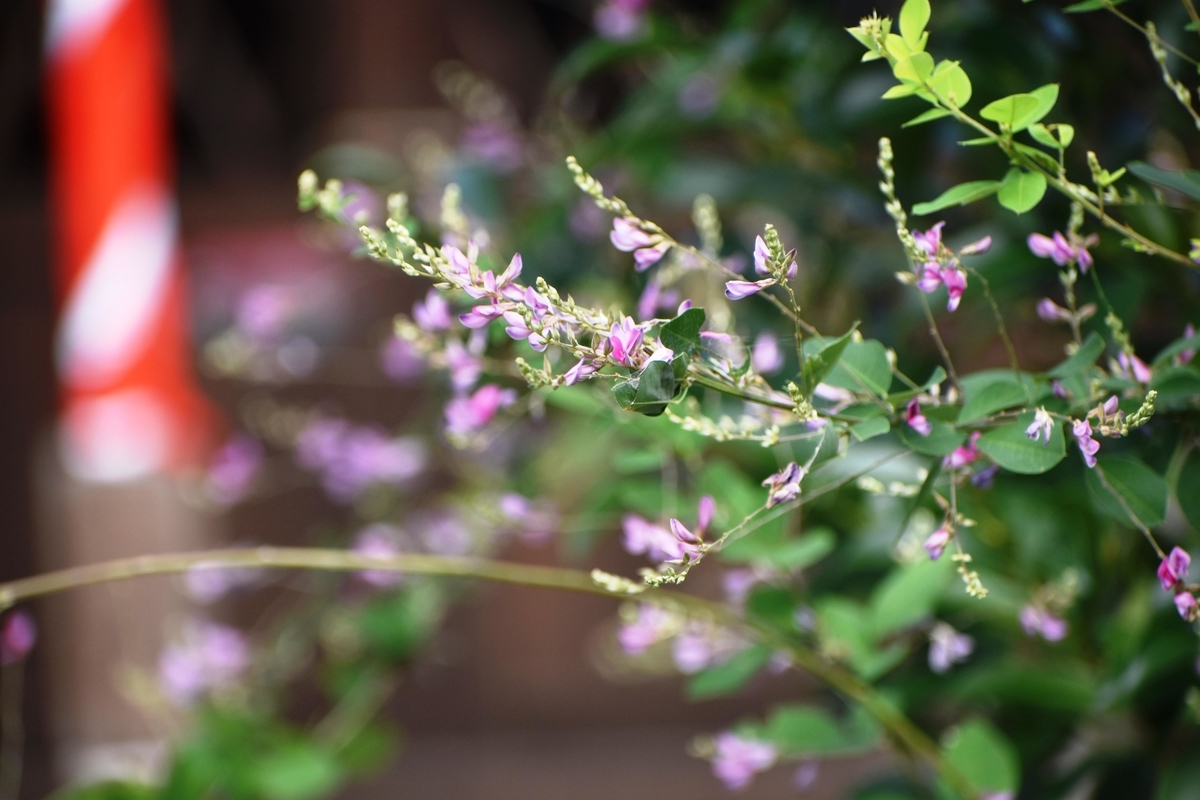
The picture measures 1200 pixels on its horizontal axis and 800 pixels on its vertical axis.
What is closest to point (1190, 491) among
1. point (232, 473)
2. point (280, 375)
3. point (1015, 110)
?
point (1015, 110)

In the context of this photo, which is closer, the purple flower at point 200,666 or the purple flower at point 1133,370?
the purple flower at point 1133,370


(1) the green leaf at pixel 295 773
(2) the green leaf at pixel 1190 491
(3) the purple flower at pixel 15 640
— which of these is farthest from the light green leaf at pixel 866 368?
(1) the green leaf at pixel 295 773

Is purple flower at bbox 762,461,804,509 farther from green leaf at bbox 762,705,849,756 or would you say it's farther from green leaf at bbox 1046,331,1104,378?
green leaf at bbox 762,705,849,756

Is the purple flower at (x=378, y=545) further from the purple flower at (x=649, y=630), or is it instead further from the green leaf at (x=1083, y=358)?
the green leaf at (x=1083, y=358)

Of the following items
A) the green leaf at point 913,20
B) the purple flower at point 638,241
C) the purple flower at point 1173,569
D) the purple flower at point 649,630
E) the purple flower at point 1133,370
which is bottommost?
the purple flower at point 649,630

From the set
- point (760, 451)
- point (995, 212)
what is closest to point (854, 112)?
point (995, 212)

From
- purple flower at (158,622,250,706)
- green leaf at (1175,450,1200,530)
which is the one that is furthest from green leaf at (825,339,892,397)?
purple flower at (158,622,250,706)

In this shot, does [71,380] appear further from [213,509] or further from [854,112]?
[854,112]
